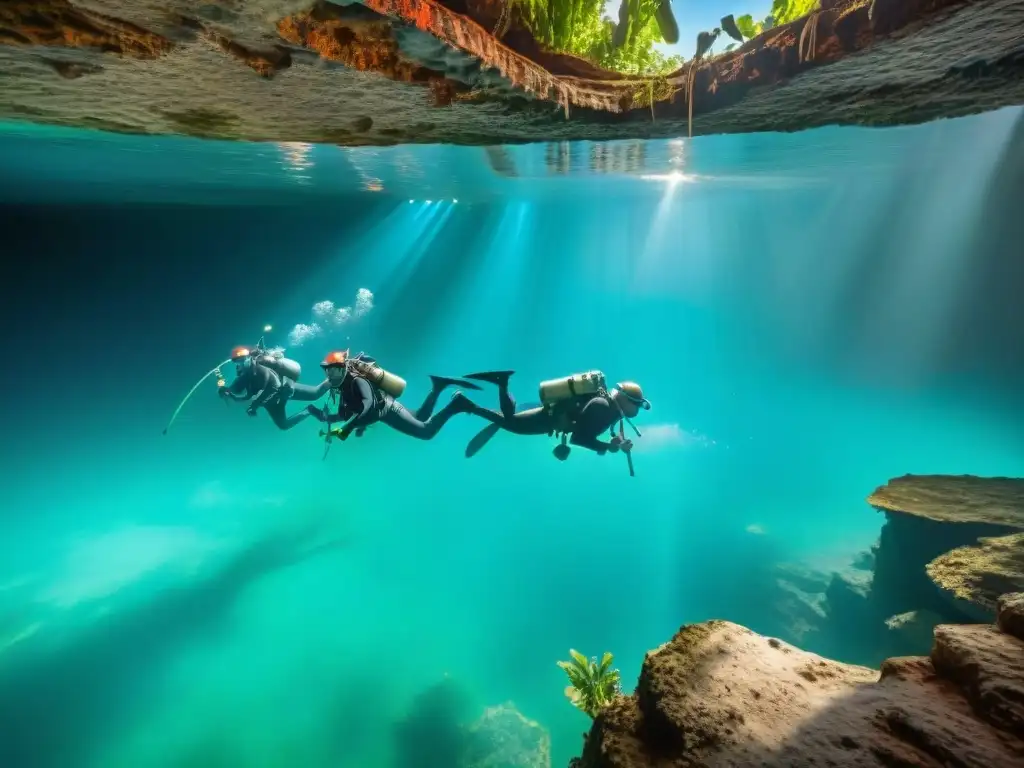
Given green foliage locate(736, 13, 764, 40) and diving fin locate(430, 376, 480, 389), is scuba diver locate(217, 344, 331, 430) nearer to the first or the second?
diving fin locate(430, 376, 480, 389)

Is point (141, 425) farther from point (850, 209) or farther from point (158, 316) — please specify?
point (850, 209)

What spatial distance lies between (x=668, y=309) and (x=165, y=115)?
211 ft

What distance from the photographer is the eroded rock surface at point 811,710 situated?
2.00 m

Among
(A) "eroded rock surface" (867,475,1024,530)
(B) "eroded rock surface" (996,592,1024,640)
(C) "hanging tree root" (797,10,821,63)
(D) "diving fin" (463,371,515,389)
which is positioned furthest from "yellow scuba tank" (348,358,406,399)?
(A) "eroded rock surface" (867,475,1024,530)

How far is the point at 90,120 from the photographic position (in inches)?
179

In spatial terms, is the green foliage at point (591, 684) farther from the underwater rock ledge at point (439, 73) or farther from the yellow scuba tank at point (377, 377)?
the underwater rock ledge at point (439, 73)

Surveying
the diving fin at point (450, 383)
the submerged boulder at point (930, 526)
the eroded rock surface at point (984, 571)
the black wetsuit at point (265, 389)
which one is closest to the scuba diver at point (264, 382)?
the black wetsuit at point (265, 389)

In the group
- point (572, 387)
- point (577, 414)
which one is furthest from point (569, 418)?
point (572, 387)

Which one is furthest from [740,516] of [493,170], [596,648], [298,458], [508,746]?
[298,458]

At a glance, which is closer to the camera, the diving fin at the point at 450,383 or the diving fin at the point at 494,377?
the diving fin at the point at 494,377

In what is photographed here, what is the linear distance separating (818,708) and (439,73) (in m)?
4.60

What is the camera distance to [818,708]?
241 centimetres

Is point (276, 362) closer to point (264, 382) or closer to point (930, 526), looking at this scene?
point (264, 382)

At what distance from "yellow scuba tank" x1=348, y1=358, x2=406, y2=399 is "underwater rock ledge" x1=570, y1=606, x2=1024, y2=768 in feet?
16.3
